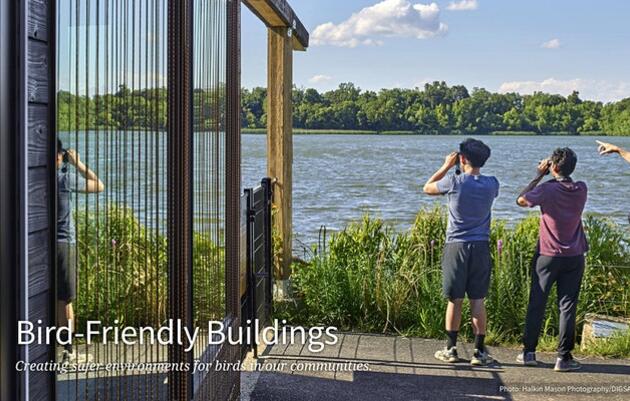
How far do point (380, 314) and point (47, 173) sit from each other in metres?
5.90

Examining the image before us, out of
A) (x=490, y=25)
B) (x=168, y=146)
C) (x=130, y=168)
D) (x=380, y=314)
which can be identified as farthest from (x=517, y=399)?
(x=490, y=25)

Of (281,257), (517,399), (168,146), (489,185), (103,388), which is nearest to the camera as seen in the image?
(103,388)

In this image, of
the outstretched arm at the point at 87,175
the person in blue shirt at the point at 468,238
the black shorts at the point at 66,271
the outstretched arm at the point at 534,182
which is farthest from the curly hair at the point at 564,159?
the black shorts at the point at 66,271

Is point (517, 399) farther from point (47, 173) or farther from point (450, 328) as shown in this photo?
point (47, 173)

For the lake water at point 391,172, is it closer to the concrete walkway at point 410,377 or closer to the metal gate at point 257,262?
the metal gate at point 257,262

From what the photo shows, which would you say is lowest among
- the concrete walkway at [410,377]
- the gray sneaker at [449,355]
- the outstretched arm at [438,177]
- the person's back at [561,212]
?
the concrete walkway at [410,377]

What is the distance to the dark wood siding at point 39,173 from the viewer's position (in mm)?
1982

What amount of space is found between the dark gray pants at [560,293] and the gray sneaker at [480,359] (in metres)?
0.30

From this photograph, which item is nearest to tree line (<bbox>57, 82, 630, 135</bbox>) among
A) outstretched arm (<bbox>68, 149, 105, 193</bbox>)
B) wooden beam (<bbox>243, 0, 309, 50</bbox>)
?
wooden beam (<bbox>243, 0, 309, 50</bbox>)

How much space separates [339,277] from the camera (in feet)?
26.3

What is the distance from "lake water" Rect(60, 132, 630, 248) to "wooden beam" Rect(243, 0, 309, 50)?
1122 millimetres

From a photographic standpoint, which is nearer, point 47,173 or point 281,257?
point 47,173

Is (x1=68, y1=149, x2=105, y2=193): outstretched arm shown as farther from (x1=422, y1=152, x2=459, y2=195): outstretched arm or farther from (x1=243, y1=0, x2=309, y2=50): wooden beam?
(x1=422, y1=152, x2=459, y2=195): outstretched arm

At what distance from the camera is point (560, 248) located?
636 cm
